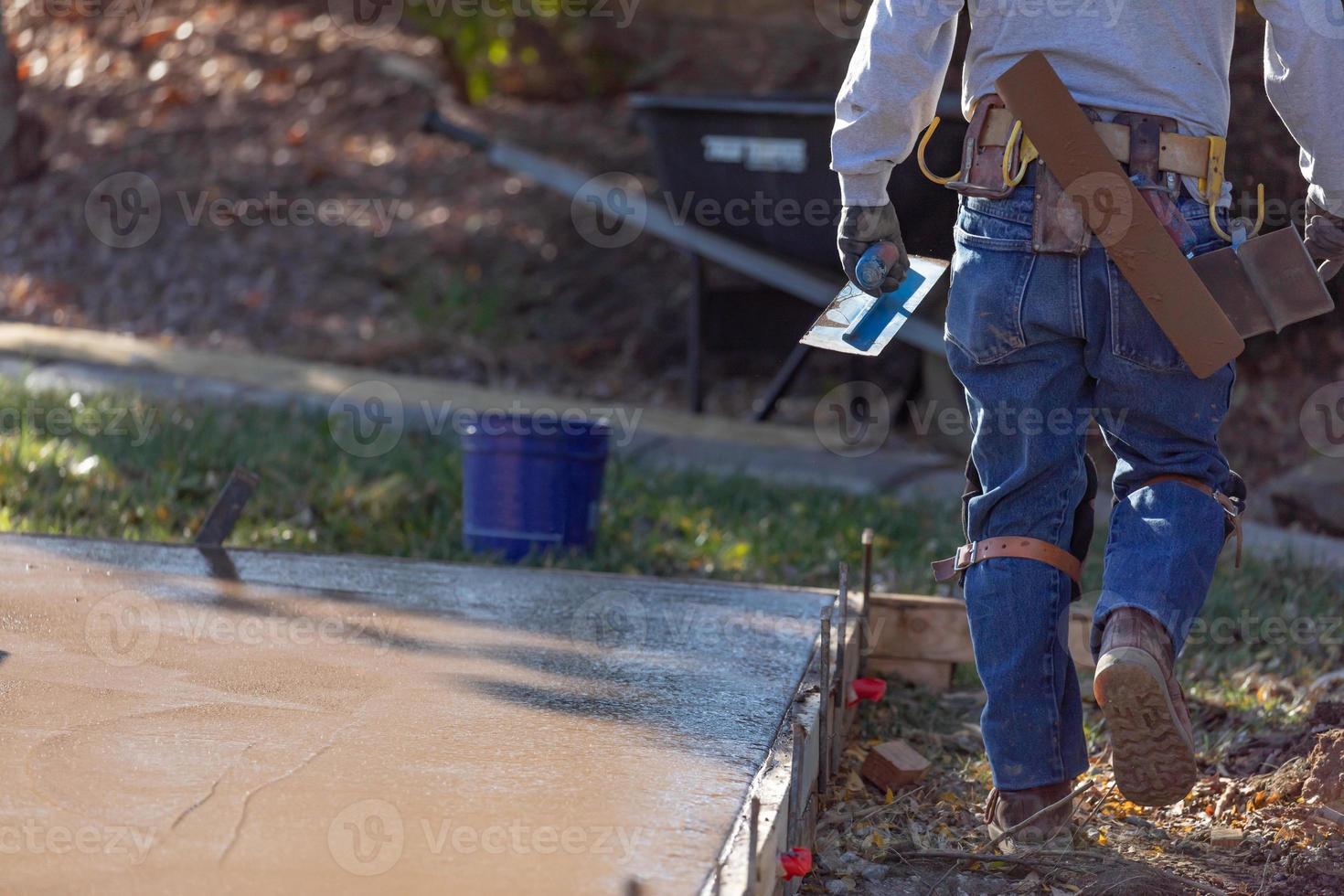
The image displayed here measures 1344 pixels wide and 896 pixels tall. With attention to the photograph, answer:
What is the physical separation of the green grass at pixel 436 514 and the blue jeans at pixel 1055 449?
1384 millimetres

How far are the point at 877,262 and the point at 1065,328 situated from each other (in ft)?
1.09

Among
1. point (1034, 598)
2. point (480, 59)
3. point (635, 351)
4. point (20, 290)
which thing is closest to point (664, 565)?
point (1034, 598)

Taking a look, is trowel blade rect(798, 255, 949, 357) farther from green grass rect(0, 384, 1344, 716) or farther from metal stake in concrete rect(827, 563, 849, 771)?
green grass rect(0, 384, 1344, 716)

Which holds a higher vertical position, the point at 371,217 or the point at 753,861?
the point at 371,217

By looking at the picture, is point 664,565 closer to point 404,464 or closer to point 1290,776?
point 404,464

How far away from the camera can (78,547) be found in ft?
11.4

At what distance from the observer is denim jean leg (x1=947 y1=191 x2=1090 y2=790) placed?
7.88 feet

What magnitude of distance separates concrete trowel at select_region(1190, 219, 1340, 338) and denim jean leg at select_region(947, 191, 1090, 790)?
10.2 inches

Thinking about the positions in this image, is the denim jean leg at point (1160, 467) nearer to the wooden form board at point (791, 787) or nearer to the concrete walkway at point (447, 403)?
the wooden form board at point (791, 787)

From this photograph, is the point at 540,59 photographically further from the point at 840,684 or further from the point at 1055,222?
the point at 1055,222

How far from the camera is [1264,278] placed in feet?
8.02

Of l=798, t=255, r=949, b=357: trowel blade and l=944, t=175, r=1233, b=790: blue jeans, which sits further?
l=798, t=255, r=949, b=357: trowel blade

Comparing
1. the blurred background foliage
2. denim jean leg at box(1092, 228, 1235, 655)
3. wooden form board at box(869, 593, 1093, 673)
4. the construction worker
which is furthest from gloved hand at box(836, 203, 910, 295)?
the blurred background foliage

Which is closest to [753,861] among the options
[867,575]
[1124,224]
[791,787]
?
[791,787]
